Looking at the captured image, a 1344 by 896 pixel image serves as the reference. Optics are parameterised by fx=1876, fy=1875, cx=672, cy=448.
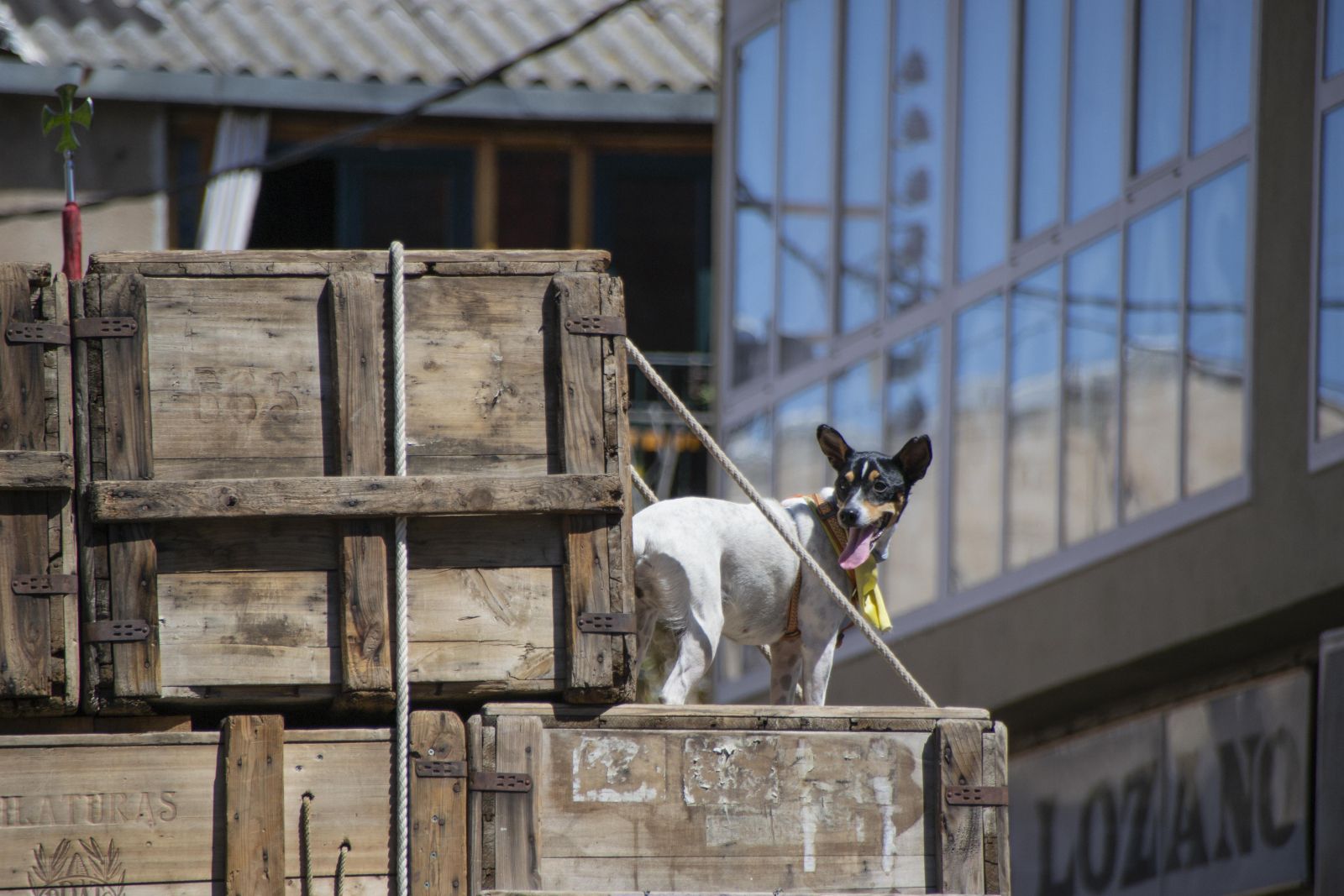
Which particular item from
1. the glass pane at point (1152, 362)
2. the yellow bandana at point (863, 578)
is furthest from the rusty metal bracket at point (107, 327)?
the glass pane at point (1152, 362)

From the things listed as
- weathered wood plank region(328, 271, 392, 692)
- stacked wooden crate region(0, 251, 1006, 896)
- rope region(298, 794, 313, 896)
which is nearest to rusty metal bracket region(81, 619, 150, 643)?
stacked wooden crate region(0, 251, 1006, 896)

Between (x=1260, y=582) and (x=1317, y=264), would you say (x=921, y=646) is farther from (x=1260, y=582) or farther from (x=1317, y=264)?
(x=1317, y=264)

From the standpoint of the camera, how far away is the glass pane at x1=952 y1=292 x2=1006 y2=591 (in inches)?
476

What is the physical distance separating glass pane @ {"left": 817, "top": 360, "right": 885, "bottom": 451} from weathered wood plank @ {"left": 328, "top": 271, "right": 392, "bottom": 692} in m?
7.66

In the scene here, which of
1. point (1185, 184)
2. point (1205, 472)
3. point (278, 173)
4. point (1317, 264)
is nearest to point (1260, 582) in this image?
point (1205, 472)

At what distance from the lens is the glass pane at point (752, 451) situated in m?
13.9

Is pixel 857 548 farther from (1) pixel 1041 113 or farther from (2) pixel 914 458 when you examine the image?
(1) pixel 1041 113

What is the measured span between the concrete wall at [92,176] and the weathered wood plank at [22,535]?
35.0ft

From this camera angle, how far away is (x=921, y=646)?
1262cm

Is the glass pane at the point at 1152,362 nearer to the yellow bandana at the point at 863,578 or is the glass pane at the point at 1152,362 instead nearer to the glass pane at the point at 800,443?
the glass pane at the point at 800,443

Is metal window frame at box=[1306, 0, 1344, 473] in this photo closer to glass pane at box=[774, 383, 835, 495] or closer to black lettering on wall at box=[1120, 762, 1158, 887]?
black lettering on wall at box=[1120, 762, 1158, 887]

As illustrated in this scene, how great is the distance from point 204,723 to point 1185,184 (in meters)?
6.95

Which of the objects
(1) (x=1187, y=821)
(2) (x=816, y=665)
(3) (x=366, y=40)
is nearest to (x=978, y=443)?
(1) (x=1187, y=821)

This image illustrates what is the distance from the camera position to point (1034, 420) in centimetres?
1178
